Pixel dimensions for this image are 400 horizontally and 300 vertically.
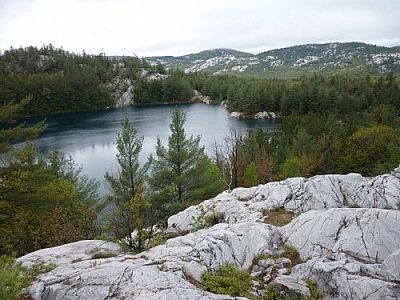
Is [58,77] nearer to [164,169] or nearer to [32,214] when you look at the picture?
[164,169]

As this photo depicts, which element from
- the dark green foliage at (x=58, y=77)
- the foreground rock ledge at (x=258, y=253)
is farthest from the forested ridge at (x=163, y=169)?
the dark green foliage at (x=58, y=77)

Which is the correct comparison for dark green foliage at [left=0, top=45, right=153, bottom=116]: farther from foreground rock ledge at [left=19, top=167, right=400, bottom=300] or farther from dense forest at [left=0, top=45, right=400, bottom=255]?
foreground rock ledge at [left=19, top=167, right=400, bottom=300]

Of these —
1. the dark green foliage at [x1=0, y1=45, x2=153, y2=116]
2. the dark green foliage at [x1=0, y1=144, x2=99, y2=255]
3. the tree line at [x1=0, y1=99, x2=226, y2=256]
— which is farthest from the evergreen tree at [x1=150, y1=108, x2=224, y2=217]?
the dark green foliage at [x1=0, y1=45, x2=153, y2=116]

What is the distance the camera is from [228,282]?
9125 mm

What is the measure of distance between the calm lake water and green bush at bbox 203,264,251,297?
3082 cm

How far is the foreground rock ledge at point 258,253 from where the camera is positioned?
8445 millimetres

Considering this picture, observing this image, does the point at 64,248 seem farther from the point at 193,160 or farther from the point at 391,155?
the point at 391,155

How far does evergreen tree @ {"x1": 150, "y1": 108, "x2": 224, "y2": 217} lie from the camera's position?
2694cm

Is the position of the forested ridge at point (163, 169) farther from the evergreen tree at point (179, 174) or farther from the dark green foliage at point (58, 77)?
the dark green foliage at point (58, 77)

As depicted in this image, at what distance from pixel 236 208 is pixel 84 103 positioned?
10580 centimetres

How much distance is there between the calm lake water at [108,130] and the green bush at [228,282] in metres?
30.8

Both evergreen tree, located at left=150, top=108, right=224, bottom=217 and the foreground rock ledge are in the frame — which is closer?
the foreground rock ledge

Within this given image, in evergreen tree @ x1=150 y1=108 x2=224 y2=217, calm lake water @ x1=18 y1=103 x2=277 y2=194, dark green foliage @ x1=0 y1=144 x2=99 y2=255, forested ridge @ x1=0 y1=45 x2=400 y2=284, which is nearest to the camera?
dark green foliage @ x1=0 y1=144 x2=99 y2=255

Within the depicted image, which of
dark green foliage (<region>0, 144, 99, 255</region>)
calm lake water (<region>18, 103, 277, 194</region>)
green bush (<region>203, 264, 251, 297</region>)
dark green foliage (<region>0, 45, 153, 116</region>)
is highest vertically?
dark green foliage (<region>0, 45, 153, 116</region>)
